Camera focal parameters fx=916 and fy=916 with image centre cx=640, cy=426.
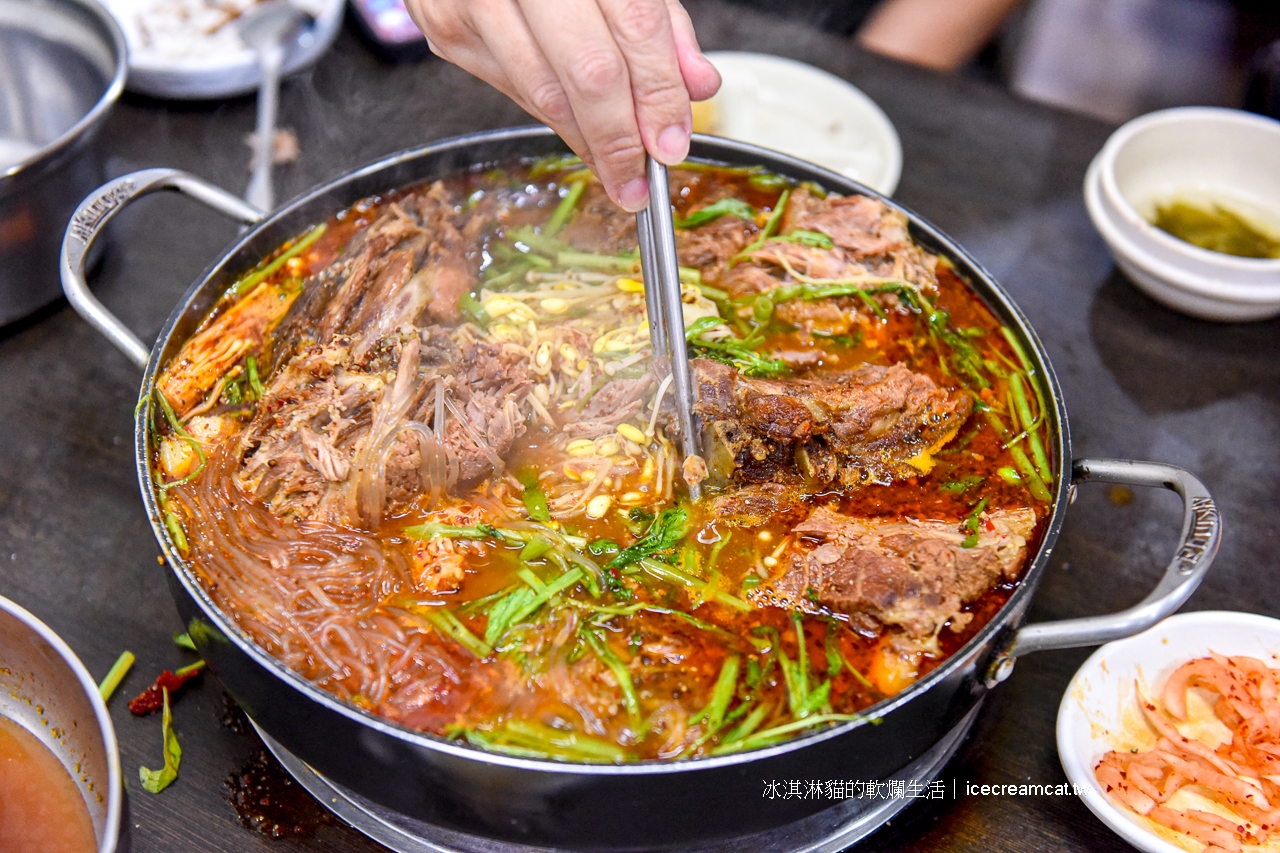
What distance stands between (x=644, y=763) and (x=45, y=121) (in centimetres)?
346

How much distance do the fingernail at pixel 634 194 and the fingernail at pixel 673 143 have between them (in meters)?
0.13

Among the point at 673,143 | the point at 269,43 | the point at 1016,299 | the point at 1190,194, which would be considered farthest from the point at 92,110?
the point at 1190,194

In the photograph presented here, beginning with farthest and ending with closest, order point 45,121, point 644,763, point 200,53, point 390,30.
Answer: point 390,30 < point 200,53 < point 45,121 < point 644,763

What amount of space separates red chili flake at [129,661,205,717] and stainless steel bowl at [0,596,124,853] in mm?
261

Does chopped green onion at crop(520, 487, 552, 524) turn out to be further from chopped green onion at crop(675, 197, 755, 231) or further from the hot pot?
chopped green onion at crop(675, 197, 755, 231)

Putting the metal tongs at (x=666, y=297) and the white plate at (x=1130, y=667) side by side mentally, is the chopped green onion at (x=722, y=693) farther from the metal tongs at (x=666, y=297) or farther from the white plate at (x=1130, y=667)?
the white plate at (x=1130, y=667)

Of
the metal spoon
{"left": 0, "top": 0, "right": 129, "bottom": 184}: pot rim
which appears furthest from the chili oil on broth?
the metal spoon

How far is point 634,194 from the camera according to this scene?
1986 millimetres

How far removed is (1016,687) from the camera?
8.05 feet

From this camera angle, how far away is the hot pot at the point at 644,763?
1.64 metres

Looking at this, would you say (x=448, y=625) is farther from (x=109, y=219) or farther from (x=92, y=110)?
(x=92, y=110)

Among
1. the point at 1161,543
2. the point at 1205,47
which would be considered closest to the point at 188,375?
the point at 1161,543

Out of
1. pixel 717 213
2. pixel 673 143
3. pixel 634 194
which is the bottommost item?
pixel 717 213

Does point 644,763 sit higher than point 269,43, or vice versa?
point 269,43
